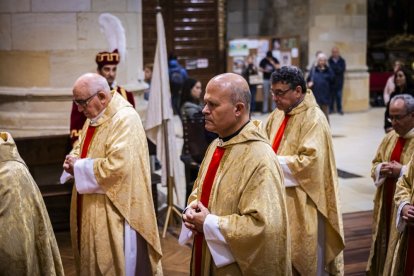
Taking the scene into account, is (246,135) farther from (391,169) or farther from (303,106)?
(391,169)

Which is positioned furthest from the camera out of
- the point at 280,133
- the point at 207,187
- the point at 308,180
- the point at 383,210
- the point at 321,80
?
the point at 321,80

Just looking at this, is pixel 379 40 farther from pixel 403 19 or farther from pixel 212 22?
pixel 212 22

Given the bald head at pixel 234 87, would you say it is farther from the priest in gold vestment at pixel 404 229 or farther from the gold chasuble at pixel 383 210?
the gold chasuble at pixel 383 210

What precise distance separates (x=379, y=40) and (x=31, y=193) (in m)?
19.5

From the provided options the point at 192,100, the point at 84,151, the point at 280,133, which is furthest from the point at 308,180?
the point at 192,100

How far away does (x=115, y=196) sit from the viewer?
453cm

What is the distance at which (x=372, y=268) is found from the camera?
5453 mm

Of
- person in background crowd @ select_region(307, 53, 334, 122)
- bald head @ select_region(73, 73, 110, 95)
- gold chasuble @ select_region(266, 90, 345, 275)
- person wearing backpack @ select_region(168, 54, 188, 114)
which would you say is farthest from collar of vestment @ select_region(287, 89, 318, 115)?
person in background crowd @ select_region(307, 53, 334, 122)

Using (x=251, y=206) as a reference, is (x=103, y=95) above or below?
above

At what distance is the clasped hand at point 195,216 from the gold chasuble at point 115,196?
1131mm

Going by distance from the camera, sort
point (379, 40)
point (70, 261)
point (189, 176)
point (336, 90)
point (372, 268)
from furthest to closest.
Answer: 1. point (379, 40)
2. point (336, 90)
3. point (189, 176)
4. point (70, 261)
5. point (372, 268)

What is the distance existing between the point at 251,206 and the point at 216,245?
0.28 meters

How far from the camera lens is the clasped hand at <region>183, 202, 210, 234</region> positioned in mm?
3381

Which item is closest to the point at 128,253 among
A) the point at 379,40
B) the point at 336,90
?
the point at 336,90
